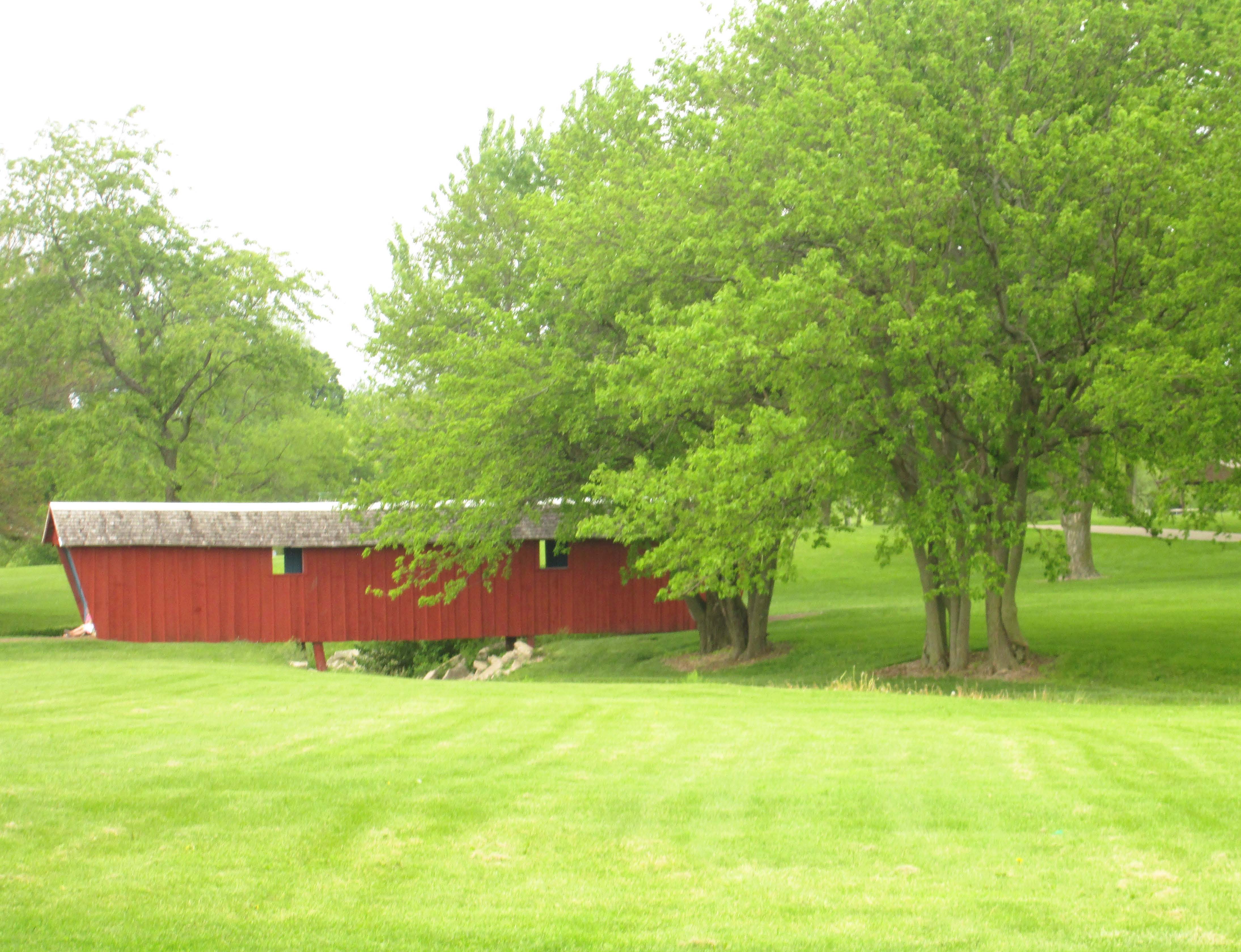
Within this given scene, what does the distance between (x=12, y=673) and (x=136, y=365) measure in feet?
68.4

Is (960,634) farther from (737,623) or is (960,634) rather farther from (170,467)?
(170,467)

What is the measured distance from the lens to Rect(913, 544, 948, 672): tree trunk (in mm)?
20891

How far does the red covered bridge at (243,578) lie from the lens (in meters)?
27.3

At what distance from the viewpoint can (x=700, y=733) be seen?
11125mm

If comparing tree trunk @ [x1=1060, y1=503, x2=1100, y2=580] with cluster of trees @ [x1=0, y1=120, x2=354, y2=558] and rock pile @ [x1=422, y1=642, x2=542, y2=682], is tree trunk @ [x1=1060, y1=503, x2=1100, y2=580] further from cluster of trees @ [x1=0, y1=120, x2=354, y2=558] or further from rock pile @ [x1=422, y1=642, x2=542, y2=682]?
cluster of trees @ [x1=0, y1=120, x2=354, y2=558]

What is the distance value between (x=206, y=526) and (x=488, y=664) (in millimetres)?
7853

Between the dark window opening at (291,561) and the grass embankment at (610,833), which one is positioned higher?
the dark window opening at (291,561)

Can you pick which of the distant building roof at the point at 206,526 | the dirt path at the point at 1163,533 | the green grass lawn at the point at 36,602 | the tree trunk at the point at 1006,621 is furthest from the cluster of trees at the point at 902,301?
the dirt path at the point at 1163,533

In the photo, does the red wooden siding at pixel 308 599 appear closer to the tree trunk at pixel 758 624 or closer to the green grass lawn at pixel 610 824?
the tree trunk at pixel 758 624

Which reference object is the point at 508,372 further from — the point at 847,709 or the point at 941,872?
the point at 941,872

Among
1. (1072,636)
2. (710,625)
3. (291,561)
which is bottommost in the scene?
(1072,636)

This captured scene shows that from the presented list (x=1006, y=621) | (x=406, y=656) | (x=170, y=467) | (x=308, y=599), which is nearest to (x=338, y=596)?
(x=308, y=599)

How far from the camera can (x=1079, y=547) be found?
36906 mm

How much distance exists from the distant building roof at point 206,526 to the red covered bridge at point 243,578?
0.08 ft
